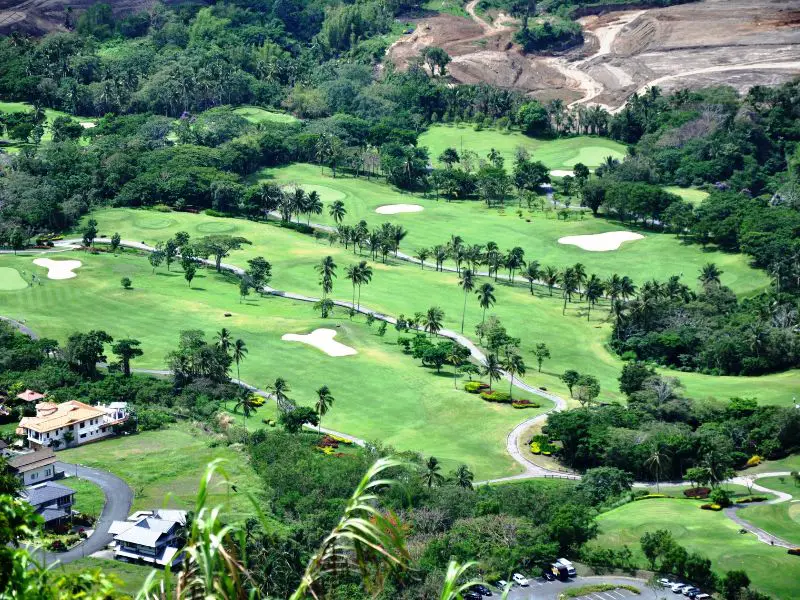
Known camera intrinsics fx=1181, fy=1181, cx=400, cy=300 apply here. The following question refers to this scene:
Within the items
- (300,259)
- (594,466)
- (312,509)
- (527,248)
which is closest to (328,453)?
(312,509)

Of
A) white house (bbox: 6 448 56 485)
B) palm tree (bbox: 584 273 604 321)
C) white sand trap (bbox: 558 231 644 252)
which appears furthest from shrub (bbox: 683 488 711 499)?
white sand trap (bbox: 558 231 644 252)

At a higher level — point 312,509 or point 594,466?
point 312,509

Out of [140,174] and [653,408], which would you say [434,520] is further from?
[140,174]

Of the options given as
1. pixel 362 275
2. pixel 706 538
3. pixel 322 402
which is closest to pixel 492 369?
pixel 322 402

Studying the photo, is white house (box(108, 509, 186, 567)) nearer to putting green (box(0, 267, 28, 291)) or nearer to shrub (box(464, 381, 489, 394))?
shrub (box(464, 381, 489, 394))

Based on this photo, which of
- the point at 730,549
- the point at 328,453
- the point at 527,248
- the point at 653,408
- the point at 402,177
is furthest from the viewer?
the point at 402,177

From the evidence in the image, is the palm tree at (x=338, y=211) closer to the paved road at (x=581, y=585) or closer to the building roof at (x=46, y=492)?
the building roof at (x=46, y=492)

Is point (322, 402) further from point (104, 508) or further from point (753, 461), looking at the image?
point (753, 461)
